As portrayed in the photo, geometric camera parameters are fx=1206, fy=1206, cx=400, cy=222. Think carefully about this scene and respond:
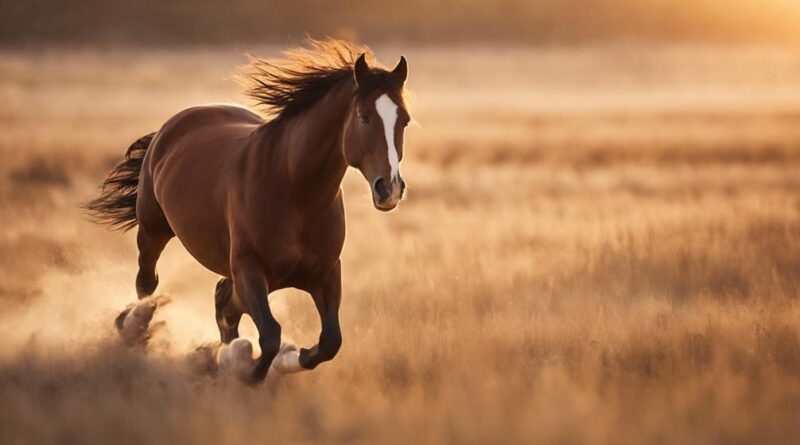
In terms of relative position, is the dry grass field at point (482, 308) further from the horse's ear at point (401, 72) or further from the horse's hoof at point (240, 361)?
the horse's ear at point (401, 72)

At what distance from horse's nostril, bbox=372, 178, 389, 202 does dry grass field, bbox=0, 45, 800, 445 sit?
3.46 feet

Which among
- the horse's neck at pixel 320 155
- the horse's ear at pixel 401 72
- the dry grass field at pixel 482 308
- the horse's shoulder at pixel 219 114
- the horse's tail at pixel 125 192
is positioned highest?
the horse's ear at pixel 401 72

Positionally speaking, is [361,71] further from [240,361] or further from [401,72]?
[240,361]

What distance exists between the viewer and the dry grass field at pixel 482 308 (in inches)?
220

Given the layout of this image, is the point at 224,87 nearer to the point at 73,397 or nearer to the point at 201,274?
the point at 201,274

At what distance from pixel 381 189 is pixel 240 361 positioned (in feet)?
4.52

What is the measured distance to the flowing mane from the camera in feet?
19.9

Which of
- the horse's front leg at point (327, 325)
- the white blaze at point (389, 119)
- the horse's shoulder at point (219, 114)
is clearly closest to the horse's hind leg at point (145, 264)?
the horse's shoulder at point (219, 114)

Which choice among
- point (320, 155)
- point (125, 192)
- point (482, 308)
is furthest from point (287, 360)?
point (125, 192)

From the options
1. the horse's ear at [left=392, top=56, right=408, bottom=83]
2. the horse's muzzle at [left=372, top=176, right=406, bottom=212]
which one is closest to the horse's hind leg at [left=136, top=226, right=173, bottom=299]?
the horse's ear at [left=392, top=56, right=408, bottom=83]

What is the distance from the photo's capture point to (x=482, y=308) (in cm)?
866

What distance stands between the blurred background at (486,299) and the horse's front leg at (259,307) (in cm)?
26

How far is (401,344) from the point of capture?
7.15m

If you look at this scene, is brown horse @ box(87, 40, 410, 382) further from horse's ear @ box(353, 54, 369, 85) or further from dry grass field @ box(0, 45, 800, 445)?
dry grass field @ box(0, 45, 800, 445)
